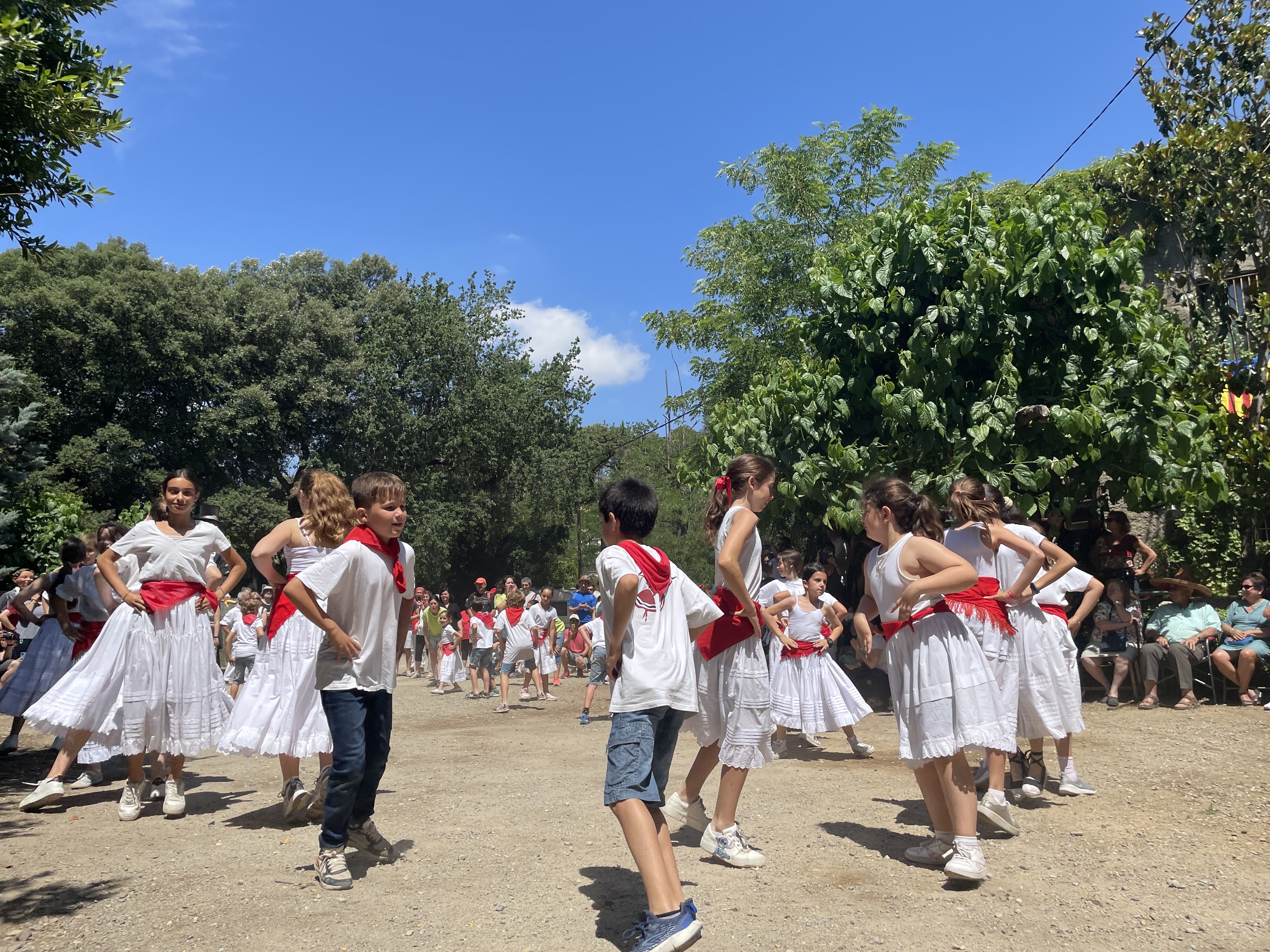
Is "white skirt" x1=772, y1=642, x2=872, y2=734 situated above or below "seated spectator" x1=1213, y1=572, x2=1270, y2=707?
below

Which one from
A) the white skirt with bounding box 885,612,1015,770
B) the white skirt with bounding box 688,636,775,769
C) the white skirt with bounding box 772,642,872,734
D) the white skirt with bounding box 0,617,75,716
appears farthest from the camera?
the white skirt with bounding box 0,617,75,716

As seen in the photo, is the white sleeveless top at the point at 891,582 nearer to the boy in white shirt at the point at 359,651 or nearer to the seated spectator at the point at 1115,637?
the boy in white shirt at the point at 359,651

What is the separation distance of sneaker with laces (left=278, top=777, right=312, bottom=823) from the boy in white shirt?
0.96 m

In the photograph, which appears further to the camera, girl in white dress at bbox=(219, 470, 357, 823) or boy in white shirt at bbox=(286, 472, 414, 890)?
girl in white dress at bbox=(219, 470, 357, 823)

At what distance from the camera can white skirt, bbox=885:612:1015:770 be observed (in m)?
4.75

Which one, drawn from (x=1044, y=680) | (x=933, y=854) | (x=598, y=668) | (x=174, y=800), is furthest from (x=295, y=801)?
(x=598, y=668)

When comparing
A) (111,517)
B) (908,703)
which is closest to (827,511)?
(908,703)

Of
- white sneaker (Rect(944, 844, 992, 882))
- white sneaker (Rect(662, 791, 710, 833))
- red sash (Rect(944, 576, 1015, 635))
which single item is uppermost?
red sash (Rect(944, 576, 1015, 635))

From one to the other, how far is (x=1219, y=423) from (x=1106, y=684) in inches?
149

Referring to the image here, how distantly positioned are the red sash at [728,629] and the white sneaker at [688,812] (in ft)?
2.94

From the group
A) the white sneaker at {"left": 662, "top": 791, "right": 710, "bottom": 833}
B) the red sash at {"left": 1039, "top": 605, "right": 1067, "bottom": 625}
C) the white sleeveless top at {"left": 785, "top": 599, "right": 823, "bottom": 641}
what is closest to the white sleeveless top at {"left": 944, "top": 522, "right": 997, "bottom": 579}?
the red sash at {"left": 1039, "top": 605, "right": 1067, "bottom": 625}

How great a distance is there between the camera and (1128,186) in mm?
14516

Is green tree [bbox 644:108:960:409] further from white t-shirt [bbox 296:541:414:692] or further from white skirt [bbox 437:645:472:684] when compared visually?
white t-shirt [bbox 296:541:414:692]

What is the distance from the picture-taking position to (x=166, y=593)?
629 centimetres
